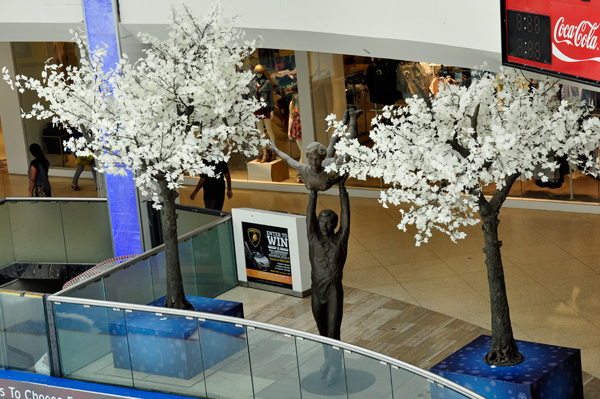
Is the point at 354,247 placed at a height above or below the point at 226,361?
below

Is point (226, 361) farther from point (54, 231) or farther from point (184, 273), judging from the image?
point (54, 231)

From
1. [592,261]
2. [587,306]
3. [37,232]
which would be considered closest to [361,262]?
[592,261]

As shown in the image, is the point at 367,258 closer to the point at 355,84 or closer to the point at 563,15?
the point at 355,84

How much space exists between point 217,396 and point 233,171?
457 inches

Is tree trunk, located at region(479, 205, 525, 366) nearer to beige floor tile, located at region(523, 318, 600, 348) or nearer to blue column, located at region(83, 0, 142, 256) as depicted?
beige floor tile, located at region(523, 318, 600, 348)

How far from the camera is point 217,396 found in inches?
345

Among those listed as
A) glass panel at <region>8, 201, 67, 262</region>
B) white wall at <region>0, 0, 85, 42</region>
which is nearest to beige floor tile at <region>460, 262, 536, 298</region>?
white wall at <region>0, 0, 85, 42</region>

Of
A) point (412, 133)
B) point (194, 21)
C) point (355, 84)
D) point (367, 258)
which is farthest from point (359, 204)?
point (412, 133)

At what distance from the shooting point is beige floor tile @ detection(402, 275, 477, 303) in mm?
11727

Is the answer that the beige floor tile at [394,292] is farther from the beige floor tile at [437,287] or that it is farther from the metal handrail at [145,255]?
the metal handrail at [145,255]

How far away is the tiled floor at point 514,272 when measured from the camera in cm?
1041

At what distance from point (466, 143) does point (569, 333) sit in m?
3.72

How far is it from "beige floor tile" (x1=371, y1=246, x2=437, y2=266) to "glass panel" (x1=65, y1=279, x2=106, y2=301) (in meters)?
4.89

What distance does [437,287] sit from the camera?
1202cm
